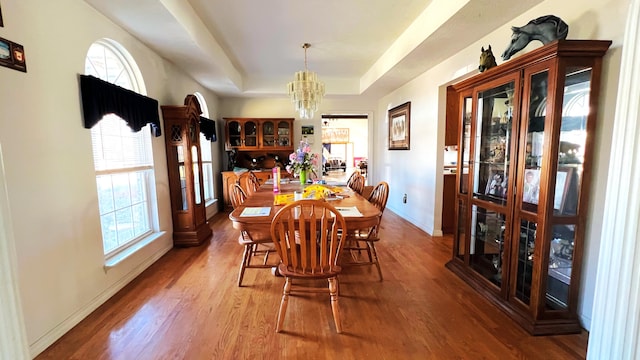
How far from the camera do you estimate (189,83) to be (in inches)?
159

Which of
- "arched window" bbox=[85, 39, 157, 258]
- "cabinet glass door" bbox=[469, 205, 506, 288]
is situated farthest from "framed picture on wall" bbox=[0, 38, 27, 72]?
"cabinet glass door" bbox=[469, 205, 506, 288]

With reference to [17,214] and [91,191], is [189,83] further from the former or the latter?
[17,214]

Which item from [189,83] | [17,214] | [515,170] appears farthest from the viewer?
[189,83]

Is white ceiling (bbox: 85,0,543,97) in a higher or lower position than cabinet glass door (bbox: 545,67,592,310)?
higher

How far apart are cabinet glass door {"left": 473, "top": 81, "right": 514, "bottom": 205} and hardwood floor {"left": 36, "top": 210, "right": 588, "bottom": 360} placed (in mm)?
876

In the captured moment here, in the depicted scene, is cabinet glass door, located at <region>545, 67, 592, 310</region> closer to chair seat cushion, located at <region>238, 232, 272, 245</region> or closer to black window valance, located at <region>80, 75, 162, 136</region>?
chair seat cushion, located at <region>238, 232, 272, 245</region>

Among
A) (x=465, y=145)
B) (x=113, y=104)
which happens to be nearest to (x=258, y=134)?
(x=113, y=104)

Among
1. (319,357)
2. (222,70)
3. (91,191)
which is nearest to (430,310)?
(319,357)

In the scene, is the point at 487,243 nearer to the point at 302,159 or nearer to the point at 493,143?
the point at 493,143

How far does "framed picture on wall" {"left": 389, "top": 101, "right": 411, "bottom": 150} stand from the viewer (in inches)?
178

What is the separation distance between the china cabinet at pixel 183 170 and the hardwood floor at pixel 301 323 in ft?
2.38

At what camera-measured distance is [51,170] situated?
68.4 inches

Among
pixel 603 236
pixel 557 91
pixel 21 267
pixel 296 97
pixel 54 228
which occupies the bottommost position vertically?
pixel 21 267

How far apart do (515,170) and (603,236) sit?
875 mm
